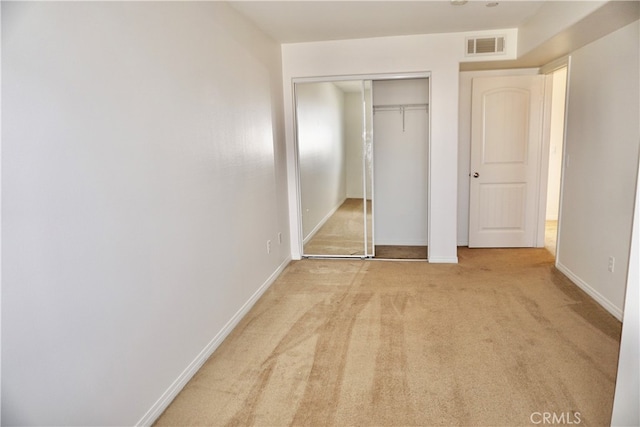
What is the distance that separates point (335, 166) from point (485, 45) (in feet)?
6.63

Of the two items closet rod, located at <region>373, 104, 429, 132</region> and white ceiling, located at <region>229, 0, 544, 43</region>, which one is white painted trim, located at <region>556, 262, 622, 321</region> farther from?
white ceiling, located at <region>229, 0, 544, 43</region>

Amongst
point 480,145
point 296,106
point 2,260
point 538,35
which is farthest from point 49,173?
Result: point 480,145

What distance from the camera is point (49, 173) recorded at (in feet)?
4.52

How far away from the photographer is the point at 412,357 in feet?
8.14

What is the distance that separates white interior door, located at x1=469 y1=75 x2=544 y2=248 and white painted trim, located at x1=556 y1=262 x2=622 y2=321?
0.91 m

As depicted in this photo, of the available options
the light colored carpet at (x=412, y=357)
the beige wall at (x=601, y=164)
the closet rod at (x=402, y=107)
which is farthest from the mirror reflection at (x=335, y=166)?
the beige wall at (x=601, y=164)

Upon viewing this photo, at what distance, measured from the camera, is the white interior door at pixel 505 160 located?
4.55 m

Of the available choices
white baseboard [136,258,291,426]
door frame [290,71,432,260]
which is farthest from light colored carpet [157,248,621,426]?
door frame [290,71,432,260]

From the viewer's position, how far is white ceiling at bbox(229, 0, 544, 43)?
10.1 ft

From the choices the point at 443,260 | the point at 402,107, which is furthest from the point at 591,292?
the point at 402,107

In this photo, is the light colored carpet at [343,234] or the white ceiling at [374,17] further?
the light colored carpet at [343,234]

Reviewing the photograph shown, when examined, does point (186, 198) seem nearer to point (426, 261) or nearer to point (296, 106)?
point (296, 106)

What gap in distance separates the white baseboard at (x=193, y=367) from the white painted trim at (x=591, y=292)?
2.75m

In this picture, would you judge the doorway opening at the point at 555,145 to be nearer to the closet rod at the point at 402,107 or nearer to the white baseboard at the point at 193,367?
the closet rod at the point at 402,107
